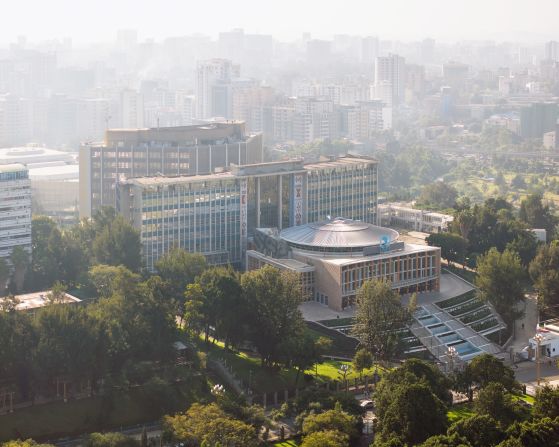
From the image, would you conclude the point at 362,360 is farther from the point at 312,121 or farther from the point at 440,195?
the point at 312,121

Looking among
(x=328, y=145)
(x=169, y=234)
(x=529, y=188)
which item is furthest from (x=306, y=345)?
(x=328, y=145)

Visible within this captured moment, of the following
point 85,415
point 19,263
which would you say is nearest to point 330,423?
point 85,415

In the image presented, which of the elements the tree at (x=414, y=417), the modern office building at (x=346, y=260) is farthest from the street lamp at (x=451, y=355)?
the tree at (x=414, y=417)

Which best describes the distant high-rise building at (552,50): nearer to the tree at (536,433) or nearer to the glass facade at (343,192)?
the glass facade at (343,192)

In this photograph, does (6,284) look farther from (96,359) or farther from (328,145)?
(328,145)

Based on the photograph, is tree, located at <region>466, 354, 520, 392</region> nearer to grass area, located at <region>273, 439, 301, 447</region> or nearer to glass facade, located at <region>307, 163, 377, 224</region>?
grass area, located at <region>273, 439, 301, 447</region>

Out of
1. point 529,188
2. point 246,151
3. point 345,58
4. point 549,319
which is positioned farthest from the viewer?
point 345,58
